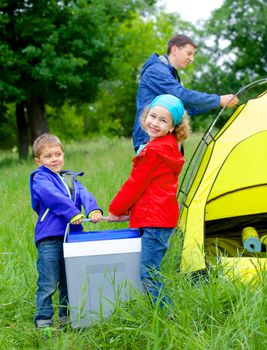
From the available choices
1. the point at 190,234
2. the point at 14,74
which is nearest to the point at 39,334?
the point at 190,234

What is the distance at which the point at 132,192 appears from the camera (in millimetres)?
3068

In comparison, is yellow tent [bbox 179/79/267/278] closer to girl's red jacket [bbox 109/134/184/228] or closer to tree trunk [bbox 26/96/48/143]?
girl's red jacket [bbox 109/134/184/228]

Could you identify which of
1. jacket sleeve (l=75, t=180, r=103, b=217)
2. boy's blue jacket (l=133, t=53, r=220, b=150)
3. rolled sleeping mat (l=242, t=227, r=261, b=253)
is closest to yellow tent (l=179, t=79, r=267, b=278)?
rolled sleeping mat (l=242, t=227, r=261, b=253)

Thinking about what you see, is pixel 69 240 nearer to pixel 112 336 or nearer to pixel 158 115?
pixel 112 336

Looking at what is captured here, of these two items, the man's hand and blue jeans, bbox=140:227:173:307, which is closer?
blue jeans, bbox=140:227:173:307

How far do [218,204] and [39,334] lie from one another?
2.16 m

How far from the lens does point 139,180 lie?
3059mm

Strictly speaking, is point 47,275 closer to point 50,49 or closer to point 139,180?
point 139,180

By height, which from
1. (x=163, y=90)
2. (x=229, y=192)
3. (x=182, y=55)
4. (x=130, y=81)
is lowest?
(x=229, y=192)

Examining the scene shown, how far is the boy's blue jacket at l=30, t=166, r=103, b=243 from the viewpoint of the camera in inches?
119

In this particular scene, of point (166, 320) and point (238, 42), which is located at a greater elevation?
point (238, 42)

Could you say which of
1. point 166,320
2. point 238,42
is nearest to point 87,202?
point 166,320

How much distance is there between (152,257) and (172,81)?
1978 millimetres

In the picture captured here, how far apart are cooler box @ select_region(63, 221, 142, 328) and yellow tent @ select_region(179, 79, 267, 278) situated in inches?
23.6
